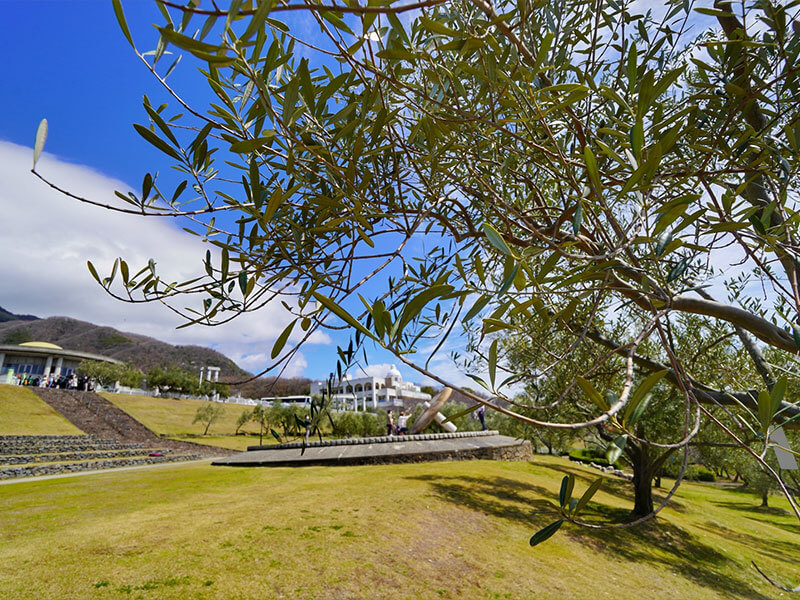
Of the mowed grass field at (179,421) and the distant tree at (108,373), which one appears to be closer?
the mowed grass field at (179,421)

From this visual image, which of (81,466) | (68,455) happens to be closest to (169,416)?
(68,455)

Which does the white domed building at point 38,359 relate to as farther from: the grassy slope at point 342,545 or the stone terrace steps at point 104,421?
the grassy slope at point 342,545

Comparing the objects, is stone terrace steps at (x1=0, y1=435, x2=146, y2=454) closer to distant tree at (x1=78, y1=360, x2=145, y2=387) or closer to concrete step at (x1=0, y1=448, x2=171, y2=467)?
concrete step at (x1=0, y1=448, x2=171, y2=467)

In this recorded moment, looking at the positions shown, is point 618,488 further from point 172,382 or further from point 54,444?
point 172,382

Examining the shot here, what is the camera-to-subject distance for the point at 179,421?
46.6 metres

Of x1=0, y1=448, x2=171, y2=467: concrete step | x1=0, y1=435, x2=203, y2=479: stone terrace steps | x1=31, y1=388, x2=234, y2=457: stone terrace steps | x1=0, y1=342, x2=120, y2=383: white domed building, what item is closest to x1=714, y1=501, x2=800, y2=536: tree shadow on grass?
x1=31, y1=388, x2=234, y2=457: stone terrace steps

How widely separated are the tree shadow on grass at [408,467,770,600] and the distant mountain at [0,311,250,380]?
140871 millimetres

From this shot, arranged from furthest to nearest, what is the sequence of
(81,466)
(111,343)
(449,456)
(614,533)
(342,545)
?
(111,343) → (81,466) → (449,456) → (614,533) → (342,545)

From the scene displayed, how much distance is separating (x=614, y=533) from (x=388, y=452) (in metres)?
9.43

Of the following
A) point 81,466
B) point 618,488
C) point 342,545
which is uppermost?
point 342,545

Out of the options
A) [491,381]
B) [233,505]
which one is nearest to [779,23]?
[491,381]

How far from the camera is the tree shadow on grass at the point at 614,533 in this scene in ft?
33.2

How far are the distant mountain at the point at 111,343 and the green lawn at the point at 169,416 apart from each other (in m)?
90.6

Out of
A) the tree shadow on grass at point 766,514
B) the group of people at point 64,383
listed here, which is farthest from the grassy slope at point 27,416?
the tree shadow on grass at point 766,514
